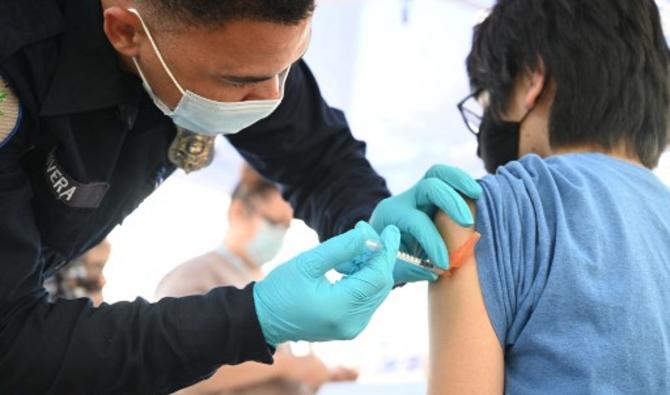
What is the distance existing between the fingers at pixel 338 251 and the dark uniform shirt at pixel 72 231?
5.0 inches

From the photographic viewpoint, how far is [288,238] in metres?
3.97

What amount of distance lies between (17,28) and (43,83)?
0.10m

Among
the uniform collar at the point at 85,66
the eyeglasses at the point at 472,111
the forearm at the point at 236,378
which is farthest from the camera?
the forearm at the point at 236,378

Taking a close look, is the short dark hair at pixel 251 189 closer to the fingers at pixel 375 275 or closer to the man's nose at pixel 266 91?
the man's nose at pixel 266 91

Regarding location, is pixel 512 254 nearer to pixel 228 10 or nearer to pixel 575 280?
pixel 575 280

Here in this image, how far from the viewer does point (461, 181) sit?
1.38m

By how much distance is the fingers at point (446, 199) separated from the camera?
51.6 inches

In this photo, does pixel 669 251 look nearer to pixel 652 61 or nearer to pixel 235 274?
pixel 652 61

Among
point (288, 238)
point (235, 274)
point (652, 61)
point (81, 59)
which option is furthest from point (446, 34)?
point (81, 59)

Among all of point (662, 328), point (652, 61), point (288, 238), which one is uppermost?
point (652, 61)

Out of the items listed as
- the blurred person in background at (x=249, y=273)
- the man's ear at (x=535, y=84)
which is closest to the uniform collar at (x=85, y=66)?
the man's ear at (x=535, y=84)

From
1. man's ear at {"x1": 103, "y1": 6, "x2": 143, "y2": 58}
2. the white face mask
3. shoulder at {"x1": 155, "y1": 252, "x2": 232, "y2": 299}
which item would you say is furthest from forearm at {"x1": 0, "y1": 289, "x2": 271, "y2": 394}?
shoulder at {"x1": 155, "y1": 252, "x2": 232, "y2": 299}

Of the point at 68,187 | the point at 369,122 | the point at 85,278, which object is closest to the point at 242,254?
the point at 85,278

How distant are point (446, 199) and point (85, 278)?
87.5 inches
